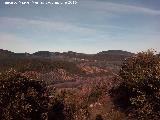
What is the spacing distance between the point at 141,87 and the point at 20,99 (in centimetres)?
2679

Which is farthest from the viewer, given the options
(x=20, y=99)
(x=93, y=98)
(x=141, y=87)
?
(x=93, y=98)

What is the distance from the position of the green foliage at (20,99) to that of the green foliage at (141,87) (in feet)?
67.2

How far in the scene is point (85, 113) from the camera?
237 ft

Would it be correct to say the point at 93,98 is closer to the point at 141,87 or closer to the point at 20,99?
the point at 141,87

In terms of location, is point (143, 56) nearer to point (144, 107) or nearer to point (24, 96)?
point (144, 107)

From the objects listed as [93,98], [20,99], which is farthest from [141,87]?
[93,98]

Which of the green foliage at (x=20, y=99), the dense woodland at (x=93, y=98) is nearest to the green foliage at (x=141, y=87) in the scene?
the dense woodland at (x=93, y=98)

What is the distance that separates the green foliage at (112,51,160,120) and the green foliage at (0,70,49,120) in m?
20.5

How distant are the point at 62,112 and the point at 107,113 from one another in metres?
12.1

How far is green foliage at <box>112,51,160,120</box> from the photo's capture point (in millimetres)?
58969

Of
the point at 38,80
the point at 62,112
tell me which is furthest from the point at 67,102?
the point at 38,80

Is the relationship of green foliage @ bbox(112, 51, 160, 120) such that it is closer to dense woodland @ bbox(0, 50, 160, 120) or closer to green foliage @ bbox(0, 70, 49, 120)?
dense woodland @ bbox(0, 50, 160, 120)

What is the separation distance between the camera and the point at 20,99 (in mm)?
60188

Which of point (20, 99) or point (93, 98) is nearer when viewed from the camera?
point (20, 99)
